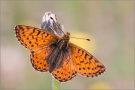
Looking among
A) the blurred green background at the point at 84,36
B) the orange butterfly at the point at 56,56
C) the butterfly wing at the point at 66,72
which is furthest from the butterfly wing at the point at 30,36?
the blurred green background at the point at 84,36

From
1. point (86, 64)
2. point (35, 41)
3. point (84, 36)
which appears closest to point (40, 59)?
point (35, 41)

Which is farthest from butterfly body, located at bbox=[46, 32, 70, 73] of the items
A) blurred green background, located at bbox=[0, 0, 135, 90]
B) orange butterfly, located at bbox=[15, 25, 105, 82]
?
blurred green background, located at bbox=[0, 0, 135, 90]

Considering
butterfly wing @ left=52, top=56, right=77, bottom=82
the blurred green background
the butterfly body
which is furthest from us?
the blurred green background

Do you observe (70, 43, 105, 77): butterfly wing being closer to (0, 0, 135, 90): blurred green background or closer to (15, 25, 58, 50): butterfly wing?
(15, 25, 58, 50): butterfly wing

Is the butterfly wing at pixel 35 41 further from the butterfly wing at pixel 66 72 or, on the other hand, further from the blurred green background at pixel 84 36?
the blurred green background at pixel 84 36

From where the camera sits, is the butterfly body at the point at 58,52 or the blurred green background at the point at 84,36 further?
the blurred green background at the point at 84,36

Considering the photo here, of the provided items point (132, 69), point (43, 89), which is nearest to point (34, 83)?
point (43, 89)

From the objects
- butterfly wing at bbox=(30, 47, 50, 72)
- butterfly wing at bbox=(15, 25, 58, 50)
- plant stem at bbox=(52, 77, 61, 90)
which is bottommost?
plant stem at bbox=(52, 77, 61, 90)

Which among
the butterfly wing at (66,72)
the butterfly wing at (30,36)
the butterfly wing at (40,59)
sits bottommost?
the butterfly wing at (66,72)

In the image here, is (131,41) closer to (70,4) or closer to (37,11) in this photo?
(70,4)
